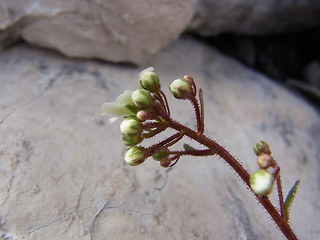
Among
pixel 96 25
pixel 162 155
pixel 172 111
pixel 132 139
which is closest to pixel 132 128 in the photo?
pixel 132 139

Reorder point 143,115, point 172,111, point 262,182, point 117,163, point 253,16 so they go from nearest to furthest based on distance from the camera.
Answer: point 262,182
point 143,115
point 117,163
point 172,111
point 253,16

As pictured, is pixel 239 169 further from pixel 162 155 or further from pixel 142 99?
pixel 142 99

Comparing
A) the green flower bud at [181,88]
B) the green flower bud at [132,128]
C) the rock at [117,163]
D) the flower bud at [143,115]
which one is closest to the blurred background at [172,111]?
the rock at [117,163]

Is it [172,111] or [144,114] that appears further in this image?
[172,111]

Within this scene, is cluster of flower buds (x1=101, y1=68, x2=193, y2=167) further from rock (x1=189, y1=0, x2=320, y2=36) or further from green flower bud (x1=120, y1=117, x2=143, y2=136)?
rock (x1=189, y1=0, x2=320, y2=36)

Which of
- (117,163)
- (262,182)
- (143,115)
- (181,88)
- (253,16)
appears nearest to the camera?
(262,182)

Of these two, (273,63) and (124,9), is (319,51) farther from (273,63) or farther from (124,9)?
(124,9)

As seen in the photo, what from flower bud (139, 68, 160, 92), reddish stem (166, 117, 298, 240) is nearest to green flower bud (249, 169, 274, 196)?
reddish stem (166, 117, 298, 240)
